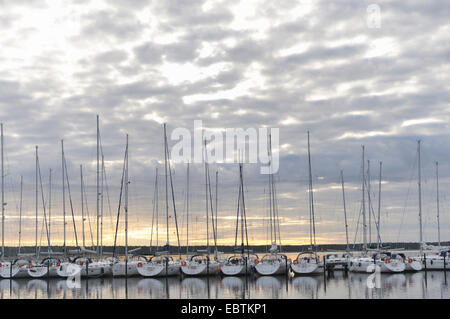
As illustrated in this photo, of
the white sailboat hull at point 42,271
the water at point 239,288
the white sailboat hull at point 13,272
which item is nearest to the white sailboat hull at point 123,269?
the water at point 239,288

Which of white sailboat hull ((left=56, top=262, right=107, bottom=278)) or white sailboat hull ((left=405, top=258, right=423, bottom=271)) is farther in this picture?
white sailboat hull ((left=405, top=258, right=423, bottom=271))

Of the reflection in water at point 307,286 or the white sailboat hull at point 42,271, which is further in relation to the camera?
the white sailboat hull at point 42,271


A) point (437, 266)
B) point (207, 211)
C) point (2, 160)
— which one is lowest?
point (437, 266)

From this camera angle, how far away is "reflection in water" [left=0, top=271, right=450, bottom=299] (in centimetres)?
4578

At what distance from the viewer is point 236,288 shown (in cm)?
5112

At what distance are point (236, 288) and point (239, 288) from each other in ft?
0.91

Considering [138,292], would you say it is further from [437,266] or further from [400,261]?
[437,266]

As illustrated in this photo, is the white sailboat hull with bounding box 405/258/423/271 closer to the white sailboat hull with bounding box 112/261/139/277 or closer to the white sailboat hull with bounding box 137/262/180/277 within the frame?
the white sailboat hull with bounding box 137/262/180/277

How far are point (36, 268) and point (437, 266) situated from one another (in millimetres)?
47485

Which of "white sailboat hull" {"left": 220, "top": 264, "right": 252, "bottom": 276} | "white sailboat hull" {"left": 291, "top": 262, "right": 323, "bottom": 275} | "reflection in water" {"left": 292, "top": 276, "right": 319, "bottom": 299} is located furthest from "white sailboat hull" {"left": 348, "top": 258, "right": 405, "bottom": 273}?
"white sailboat hull" {"left": 220, "top": 264, "right": 252, "bottom": 276}

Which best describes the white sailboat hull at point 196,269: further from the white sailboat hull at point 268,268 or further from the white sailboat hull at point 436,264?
the white sailboat hull at point 436,264

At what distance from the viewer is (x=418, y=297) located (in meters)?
43.2

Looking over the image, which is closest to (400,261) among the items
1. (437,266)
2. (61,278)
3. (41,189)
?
(437,266)

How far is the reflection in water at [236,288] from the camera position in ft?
150
